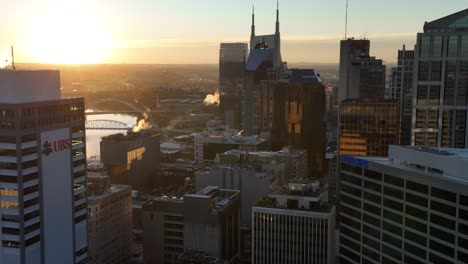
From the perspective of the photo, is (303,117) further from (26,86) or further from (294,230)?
(26,86)

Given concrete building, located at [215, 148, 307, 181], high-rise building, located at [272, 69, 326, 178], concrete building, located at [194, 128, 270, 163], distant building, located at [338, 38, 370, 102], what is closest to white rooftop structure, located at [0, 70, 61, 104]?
concrete building, located at [215, 148, 307, 181]

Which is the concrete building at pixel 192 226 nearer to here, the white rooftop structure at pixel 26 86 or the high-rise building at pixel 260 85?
the white rooftop structure at pixel 26 86

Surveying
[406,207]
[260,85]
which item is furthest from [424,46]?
[260,85]

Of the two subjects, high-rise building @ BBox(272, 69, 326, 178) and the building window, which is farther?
high-rise building @ BBox(272, 69, 326, 178)

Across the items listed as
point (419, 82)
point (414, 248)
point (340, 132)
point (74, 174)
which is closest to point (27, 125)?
point (74, 174)

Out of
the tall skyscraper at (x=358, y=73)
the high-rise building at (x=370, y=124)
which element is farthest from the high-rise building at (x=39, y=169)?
the tall skyscraper at (x=358, y=73)

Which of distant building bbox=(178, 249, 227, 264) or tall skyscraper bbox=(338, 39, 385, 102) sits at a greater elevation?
tall skyscraper bbox=(338, 39, 385, 102)

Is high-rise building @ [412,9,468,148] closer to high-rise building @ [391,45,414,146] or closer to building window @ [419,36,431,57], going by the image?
building window @ [419,36,431,57]
